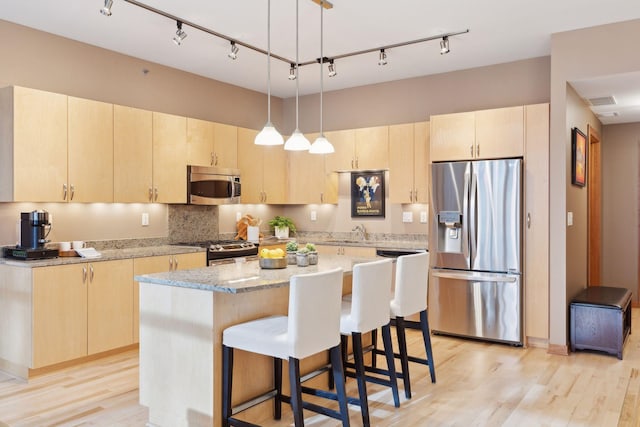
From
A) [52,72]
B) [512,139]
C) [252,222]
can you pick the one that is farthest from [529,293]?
[52,72]

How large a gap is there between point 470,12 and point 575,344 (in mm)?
2956

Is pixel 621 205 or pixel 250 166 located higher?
pixel 250 166

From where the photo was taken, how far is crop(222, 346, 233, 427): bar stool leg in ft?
8.80

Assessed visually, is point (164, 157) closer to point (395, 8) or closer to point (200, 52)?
point (200, 52)

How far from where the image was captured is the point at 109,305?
4258mm

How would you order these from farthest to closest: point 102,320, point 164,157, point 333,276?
1. point 164,157
2. point 102,320
3. point 333,276

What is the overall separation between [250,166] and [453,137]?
235cm

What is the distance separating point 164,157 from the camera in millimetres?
4965

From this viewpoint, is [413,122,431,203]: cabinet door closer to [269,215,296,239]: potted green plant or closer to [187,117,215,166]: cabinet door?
[269,215,296,239]: potted green plant

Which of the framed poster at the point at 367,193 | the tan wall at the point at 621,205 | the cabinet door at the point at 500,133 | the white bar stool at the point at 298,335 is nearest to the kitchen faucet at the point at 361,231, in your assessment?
the framed poster at the point at 367,193

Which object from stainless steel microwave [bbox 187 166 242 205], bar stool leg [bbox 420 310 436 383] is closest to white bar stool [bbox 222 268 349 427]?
bar stool leg [bbox 420 310 436 383]

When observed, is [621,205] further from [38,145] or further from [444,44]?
[38,145]

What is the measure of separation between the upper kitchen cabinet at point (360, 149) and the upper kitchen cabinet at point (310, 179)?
157mm

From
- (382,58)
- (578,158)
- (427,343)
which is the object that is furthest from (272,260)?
(578,158)
